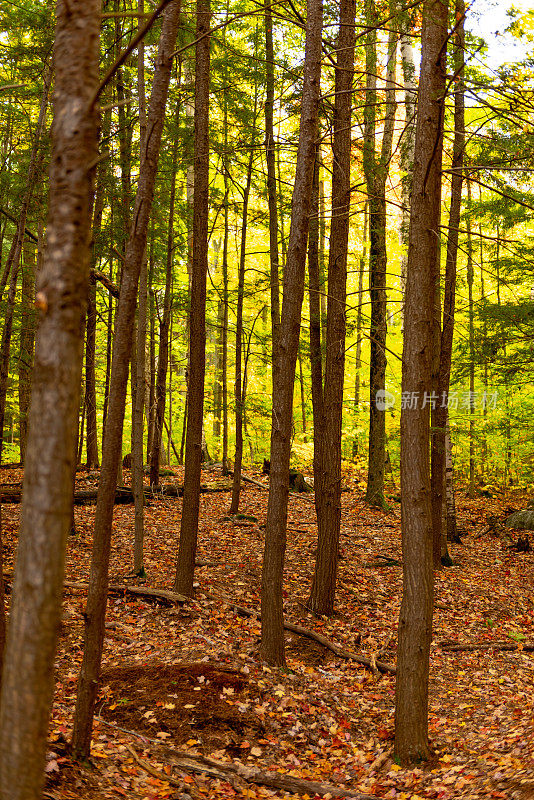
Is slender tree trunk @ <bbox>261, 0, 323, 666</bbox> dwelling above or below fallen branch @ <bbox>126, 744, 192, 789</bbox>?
above

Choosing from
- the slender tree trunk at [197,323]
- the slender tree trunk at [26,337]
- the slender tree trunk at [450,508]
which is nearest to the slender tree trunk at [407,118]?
the slender tree trunk at [197,323]

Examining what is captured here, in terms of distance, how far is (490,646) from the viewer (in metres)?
8.47

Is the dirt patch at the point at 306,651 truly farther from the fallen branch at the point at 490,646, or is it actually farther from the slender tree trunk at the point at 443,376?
the slender tree trunk at the point at 443,376

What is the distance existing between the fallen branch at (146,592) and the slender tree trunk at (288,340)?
176 cm

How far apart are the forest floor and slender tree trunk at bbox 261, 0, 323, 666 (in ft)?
2.12

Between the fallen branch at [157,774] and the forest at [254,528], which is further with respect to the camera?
the fallen branch at [157,774]

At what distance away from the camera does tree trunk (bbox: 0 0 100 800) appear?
7.36 ft

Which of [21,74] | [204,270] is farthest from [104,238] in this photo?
[21,74]

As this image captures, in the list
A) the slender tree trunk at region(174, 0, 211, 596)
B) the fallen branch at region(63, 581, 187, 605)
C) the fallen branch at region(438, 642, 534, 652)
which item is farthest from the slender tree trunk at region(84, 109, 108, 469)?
the fallen branch at region(438, 642, 534, 652)

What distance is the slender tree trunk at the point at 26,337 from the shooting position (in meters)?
12.2

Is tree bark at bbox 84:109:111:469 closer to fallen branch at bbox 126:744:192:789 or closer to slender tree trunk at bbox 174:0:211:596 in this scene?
slender tree trunk at bbox 174:0:211:596

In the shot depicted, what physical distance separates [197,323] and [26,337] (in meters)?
6.57

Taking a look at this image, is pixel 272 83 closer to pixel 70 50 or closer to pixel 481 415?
pixel 70 50

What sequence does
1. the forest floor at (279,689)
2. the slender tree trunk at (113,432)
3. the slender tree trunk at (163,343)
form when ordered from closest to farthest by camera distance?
1. the slender tree trunk at (113,432)
2. the forest floor at (279,689)
3. the slender tree trunk at (163,343)
